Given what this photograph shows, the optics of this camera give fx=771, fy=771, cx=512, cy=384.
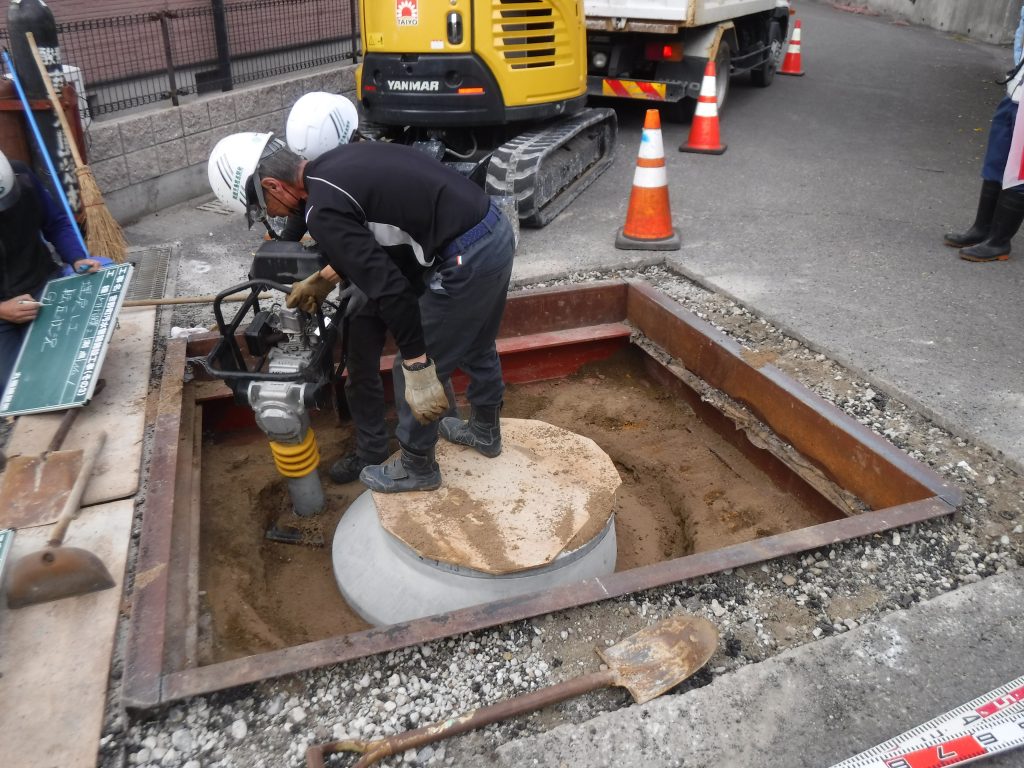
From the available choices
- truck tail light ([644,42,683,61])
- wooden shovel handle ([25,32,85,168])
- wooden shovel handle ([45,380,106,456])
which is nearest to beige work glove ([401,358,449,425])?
wooden shovel handle ([45,380,106,456])

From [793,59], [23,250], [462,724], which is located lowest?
[462,724]

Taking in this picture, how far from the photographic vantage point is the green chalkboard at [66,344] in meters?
3.38

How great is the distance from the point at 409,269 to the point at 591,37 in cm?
612

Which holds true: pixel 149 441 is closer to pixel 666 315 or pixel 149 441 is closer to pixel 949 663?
pixel 666 315

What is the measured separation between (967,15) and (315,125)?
59.5 ft

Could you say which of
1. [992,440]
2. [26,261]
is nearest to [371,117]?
[26,261]

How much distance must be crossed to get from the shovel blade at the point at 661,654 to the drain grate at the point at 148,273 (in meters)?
3.72

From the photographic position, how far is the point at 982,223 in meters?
5.20

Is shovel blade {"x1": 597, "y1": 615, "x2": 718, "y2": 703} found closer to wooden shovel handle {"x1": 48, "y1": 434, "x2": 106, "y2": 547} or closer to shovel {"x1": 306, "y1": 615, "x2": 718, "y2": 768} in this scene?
shovel {"x1": 306, "y1": 615, "x2": 718, "y2": 768}

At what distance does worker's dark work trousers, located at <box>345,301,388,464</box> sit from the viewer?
11.2ft

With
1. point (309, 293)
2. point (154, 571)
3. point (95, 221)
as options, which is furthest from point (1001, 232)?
point (95, 221)

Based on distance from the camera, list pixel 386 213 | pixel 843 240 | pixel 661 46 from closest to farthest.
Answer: pixel 386 213, pixel 843 240, pixel 661 46

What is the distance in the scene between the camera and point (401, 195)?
2.68 meters

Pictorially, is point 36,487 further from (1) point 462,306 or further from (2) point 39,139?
(2) point 39,139
